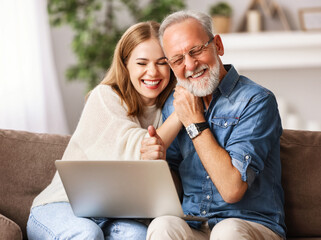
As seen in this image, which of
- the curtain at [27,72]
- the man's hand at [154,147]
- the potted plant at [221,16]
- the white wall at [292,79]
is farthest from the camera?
the white wall at [292,79]

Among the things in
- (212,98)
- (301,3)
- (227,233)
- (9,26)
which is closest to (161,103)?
(212,98)

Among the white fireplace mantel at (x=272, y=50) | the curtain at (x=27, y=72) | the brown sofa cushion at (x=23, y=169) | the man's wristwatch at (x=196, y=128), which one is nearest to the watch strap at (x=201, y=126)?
the man's wristwatch at (x=196, y=128)

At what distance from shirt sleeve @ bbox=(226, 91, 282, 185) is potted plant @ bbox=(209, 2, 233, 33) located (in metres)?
2.59

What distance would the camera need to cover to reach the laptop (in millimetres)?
1639

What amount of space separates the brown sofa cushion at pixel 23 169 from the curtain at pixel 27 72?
156cm

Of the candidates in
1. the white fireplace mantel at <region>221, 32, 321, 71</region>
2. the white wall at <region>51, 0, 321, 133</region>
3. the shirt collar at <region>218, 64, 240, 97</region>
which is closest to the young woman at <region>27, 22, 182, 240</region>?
the shirt collar at <region>218, 64, 240, 97</region>

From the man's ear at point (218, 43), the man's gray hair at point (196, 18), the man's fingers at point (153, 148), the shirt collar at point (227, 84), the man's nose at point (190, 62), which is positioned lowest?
the man's fingers at point (153, 148)

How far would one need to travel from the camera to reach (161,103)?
2188 mm

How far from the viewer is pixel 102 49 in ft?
13.9

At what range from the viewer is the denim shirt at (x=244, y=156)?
1.74 m

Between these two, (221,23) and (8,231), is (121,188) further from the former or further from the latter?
(221,23)

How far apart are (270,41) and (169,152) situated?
2385mm

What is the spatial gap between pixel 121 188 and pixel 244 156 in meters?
0.41

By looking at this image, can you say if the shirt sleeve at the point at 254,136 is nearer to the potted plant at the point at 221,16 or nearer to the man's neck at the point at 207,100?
the man's neck at the point at 207,100
